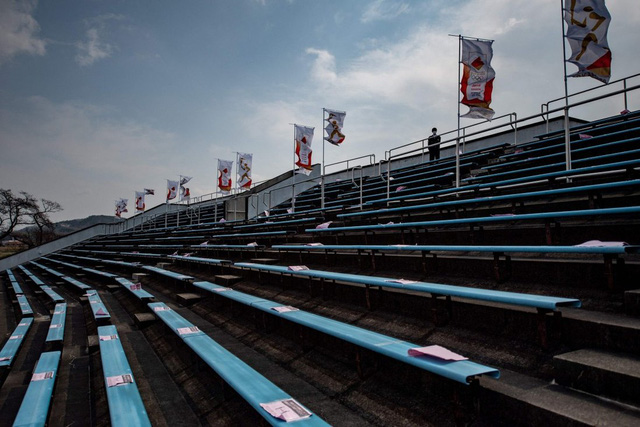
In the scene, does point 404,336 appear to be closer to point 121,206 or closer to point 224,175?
point 224,175

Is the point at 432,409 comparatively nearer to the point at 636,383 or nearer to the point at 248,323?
the point at 636,383

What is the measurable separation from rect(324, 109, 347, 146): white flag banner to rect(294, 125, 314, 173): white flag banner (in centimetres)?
92

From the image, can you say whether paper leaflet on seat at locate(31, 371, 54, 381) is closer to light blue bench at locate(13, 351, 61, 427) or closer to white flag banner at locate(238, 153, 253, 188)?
light blue bench at locate(13, 351, 61, 427)

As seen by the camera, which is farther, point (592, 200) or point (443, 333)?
point (592, 200)

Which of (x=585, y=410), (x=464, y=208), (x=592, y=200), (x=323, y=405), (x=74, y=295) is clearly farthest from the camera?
(x=74, y=295)

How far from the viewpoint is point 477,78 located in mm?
7238

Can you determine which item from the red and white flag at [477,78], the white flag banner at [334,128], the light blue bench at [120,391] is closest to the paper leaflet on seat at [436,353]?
the light blue bench at [120,391]

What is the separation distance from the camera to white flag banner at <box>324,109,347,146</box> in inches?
416

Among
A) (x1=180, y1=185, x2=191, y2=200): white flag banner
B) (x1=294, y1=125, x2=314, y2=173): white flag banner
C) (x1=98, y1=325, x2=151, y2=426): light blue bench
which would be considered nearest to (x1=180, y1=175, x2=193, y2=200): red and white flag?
(x1=180, y1=185, x2=191, y2=200): white flag banner

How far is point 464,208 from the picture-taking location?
442cm

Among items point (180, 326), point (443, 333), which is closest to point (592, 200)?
point (443, 333)

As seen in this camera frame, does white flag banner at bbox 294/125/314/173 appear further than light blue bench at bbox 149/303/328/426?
Yes

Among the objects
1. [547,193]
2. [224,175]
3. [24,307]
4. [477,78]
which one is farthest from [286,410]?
[224,175]

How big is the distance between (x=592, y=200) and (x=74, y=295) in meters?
9.06
